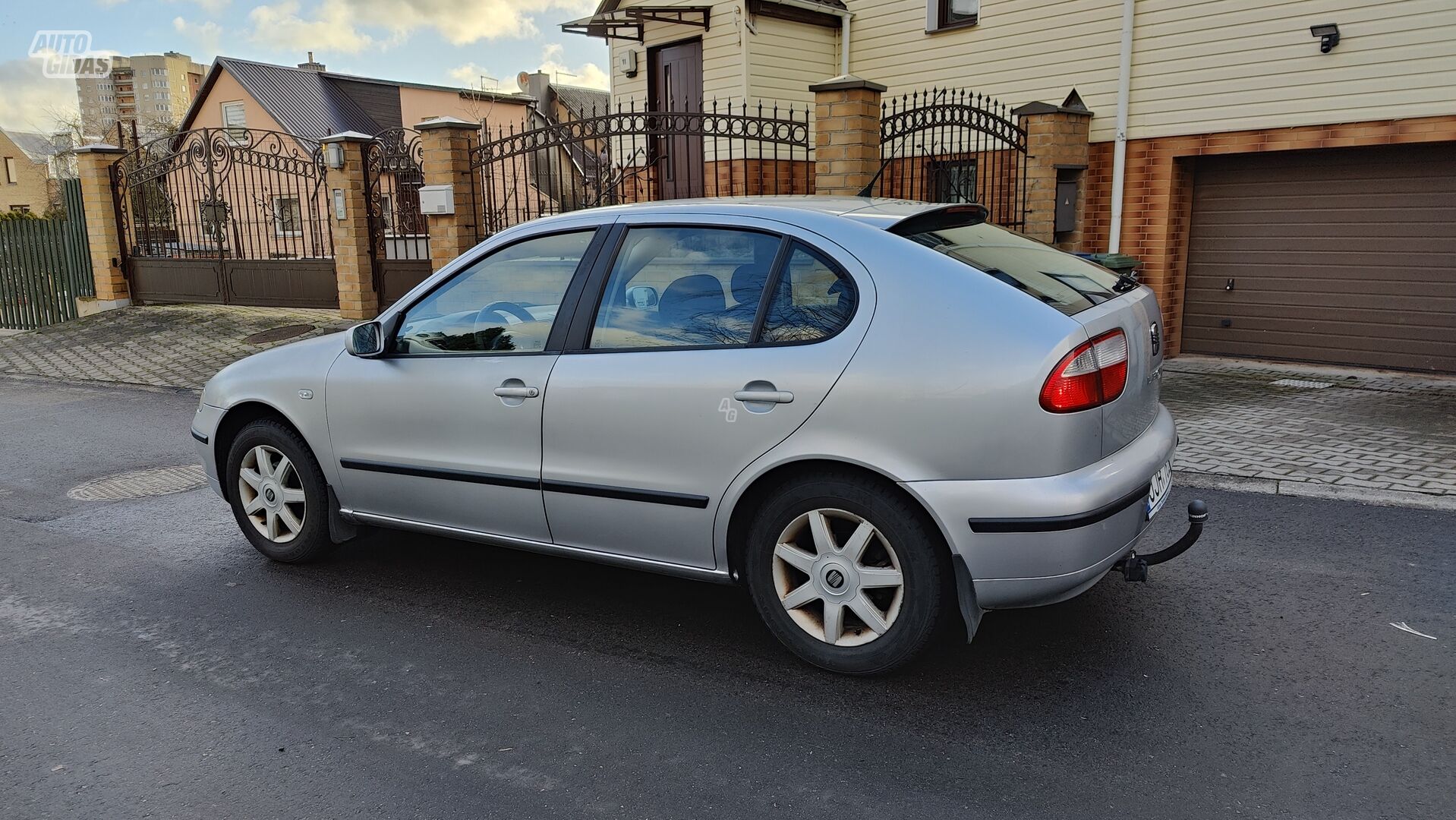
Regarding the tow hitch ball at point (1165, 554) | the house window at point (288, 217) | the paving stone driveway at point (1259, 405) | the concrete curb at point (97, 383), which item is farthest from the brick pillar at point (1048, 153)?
the house window at point (288, 217)

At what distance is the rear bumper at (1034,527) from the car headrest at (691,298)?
1.01 metres

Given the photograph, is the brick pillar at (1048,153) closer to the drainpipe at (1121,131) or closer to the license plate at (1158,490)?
the drainpipe at (1121,131)

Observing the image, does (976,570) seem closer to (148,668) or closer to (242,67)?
(148,668)

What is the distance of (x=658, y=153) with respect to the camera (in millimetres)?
15555

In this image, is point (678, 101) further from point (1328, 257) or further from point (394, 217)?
point (1328, 257)

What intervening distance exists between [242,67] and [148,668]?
40260 mm

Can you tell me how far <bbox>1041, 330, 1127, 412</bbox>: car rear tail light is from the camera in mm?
3279

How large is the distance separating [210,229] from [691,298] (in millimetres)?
15863

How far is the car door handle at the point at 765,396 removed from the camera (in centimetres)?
356

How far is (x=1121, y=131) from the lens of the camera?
1170cm

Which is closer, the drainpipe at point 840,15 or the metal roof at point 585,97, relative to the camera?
the drainpipe at point 840,15

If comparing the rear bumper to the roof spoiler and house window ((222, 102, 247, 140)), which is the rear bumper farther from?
house window ((222, 102, 247, 140))

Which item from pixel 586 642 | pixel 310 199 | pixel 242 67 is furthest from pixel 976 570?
pixel 242 67

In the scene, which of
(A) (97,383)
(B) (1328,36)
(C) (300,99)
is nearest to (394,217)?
(A) (97,383)
